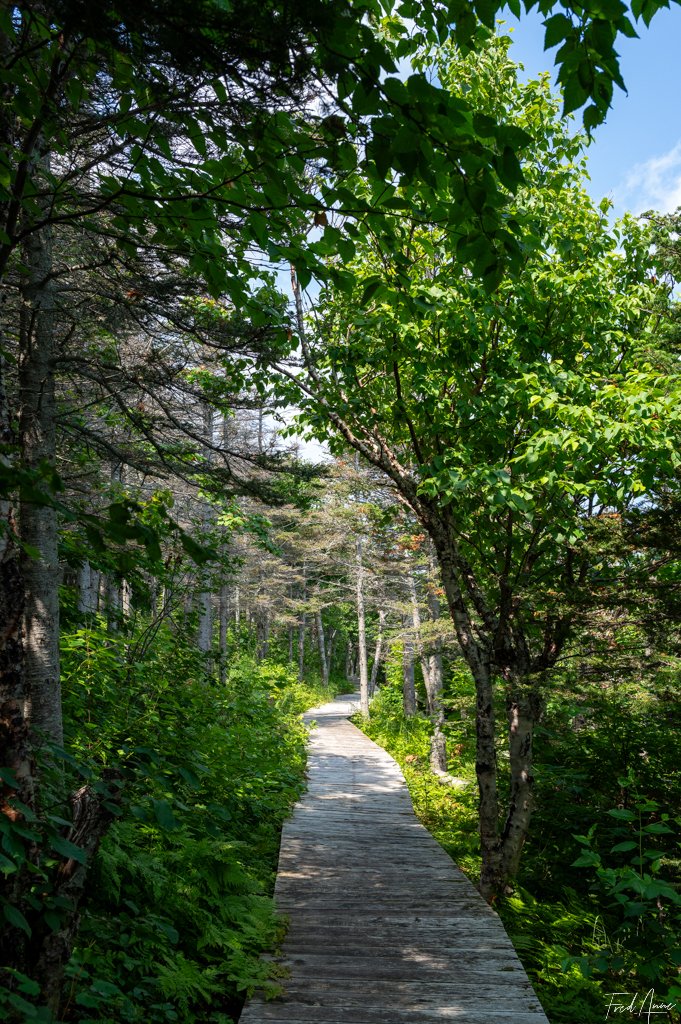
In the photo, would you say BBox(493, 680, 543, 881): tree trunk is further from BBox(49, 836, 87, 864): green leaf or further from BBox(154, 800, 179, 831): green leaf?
BBox(49, 836, 87, 864): green leaf

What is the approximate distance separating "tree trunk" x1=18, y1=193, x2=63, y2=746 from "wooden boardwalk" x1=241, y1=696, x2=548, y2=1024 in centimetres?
254

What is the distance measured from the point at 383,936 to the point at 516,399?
507 cm

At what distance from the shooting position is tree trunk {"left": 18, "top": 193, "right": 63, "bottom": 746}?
4.28 meters

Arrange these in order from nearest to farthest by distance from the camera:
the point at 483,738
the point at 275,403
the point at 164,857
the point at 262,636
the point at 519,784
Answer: the point at 164,857 → the point at 483,738 → the point at 275,403 → the point at 519,784 → the point at 262,636

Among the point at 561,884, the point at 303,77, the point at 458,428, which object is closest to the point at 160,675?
the point at 458,428

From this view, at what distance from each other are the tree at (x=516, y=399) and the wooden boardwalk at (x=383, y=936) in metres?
1.10

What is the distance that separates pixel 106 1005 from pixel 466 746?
535 inches

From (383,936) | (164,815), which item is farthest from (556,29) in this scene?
(383,936)

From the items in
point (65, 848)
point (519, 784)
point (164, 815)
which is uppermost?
point (164, 815)

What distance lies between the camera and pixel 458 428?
6.43 m

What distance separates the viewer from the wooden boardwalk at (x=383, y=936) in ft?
13.2

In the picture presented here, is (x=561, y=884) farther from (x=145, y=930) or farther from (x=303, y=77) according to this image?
(x=303, y=77)

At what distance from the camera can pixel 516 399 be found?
5.98 meters

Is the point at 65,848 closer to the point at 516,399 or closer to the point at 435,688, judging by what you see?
the point at 516,399
